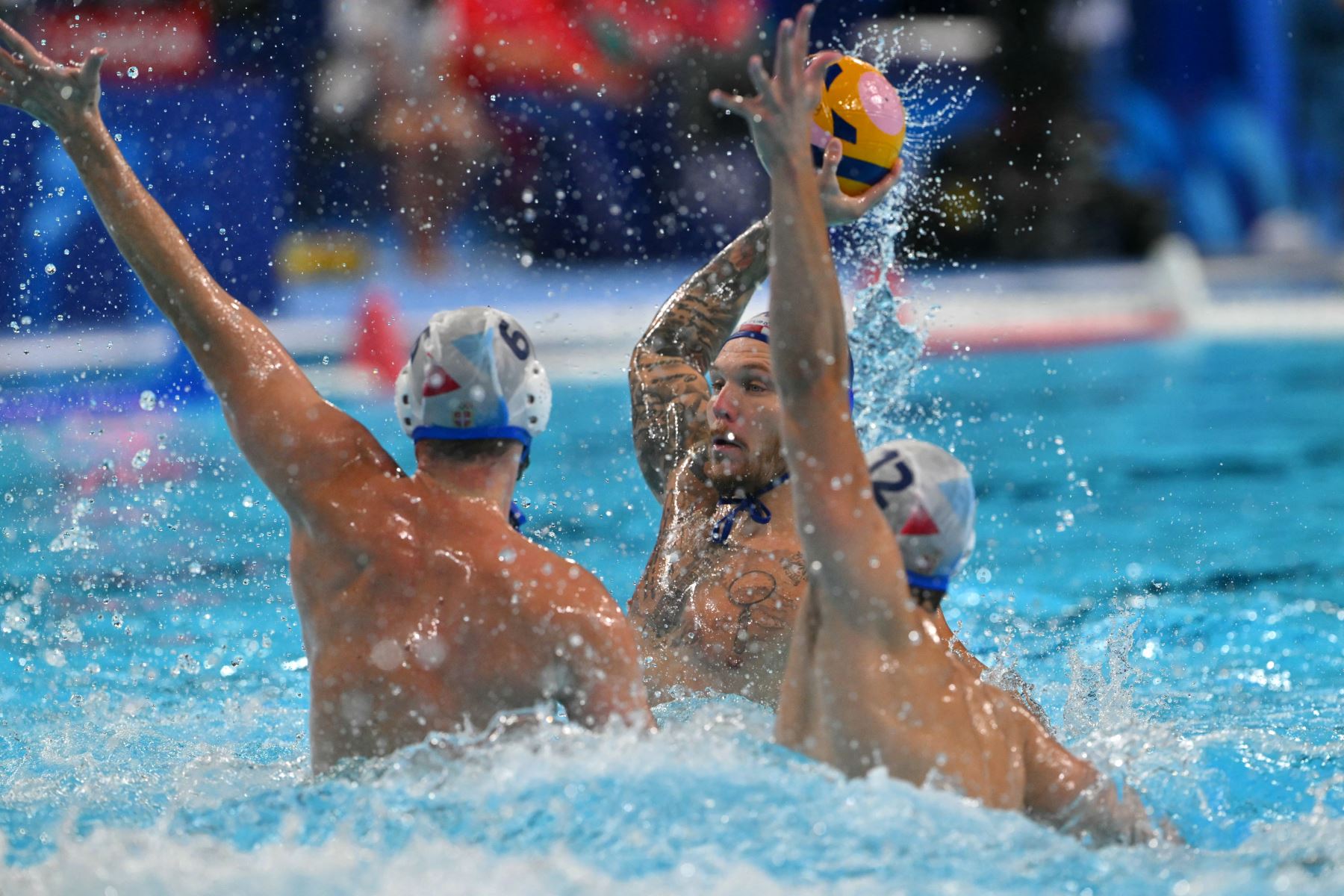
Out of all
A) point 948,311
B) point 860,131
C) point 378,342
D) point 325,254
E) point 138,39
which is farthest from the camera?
point 325,254

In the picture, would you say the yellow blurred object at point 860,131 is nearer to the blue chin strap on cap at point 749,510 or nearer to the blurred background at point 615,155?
the blue chin strap on cap at point 749,510

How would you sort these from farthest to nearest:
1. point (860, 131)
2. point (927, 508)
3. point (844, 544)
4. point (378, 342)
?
1. point (378, 342)
2. point (860, 131)
3. point (927, 508)
4. point (844, 544)

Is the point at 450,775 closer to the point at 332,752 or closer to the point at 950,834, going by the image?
the point at 332,752

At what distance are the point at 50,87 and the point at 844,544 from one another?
153 cm

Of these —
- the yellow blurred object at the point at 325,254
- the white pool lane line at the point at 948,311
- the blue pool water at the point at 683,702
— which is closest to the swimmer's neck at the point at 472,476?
the blue pool water at the point at 683,702

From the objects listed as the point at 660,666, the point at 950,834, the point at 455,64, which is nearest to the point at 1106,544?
the point at 660,666

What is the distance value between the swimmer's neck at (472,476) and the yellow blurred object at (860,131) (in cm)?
98

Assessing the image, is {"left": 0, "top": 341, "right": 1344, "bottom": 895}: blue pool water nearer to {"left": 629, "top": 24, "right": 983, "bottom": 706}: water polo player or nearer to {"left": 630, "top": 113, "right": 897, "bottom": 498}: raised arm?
{"left": 629, "top": 24, "right": 983, "bottom": 706}: water polo player

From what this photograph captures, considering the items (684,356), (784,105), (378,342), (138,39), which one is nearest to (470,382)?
(784,105)

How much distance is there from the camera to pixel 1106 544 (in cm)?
575

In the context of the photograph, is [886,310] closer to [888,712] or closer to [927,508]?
[927,508]

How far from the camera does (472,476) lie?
2.39 metres

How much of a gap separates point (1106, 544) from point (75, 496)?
3.98 meters

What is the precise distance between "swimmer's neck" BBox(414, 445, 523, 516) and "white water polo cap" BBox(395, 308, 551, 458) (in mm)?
42
